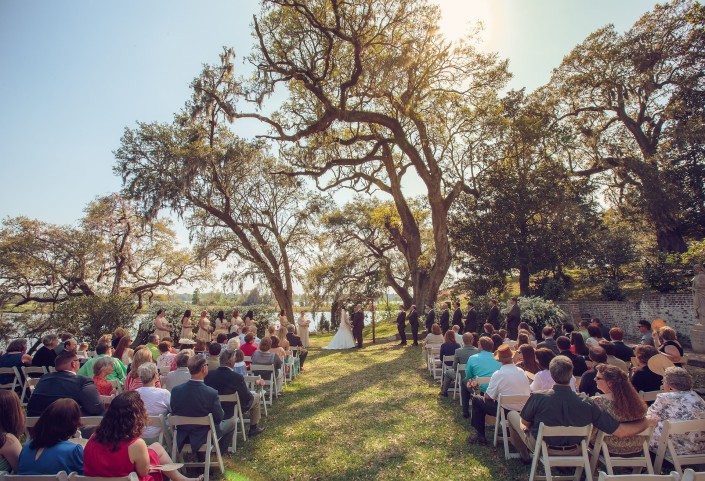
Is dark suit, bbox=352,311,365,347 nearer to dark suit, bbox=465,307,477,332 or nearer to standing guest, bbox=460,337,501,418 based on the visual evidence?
dark suit, bbox=465,307,477,332

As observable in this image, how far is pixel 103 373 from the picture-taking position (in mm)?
5195

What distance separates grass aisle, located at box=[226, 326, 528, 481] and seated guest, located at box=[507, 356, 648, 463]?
65 cm

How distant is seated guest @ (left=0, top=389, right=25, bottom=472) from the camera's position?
2971 mm

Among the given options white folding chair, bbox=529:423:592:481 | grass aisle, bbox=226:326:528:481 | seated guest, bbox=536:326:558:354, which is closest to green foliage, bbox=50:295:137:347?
grass aisle, bbox=226:326:528:481

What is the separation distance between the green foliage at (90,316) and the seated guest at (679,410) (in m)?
17.6

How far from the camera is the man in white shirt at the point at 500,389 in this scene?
509 cm

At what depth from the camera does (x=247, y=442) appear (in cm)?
604

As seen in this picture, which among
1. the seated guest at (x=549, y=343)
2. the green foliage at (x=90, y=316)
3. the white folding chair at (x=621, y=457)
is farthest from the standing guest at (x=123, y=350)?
the green foliage at (x=90, y=316)

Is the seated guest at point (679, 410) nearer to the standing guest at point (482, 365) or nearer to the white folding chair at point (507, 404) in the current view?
the white folding chair at point (507, 404)

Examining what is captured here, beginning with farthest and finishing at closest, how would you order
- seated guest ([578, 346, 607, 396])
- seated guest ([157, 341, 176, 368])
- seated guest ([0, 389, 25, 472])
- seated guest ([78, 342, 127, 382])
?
seated guest ([157, 341, 176, 368]) < seated guest ([78, 342, 127, 382]) < seated guest ([578, 346, 607, 396]) < seated guest ([0, 389, 25, 472])

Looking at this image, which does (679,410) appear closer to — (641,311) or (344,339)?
(641,311)

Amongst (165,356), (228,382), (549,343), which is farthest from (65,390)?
(549,343)

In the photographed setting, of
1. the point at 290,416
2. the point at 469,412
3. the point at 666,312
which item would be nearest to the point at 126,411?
the point at 290,416

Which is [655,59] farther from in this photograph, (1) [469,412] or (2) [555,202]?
(1) [469,412]
